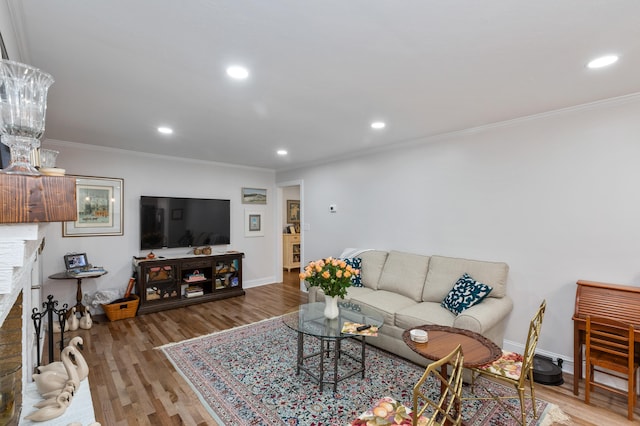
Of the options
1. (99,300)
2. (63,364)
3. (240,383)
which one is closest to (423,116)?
(240,383)

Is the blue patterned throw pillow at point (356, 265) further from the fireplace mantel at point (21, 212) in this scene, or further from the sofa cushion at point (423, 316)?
the fireplace mantel at point (21, 212)

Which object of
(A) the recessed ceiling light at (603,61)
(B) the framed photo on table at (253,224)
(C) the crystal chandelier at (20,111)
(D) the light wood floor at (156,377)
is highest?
(A) the recessed ceiling light at (603,61)

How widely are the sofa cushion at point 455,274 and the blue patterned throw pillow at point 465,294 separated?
12 centimetres

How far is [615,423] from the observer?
2180 mm

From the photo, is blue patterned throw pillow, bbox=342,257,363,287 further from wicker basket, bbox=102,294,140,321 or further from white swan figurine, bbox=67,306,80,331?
white swan figurine, bbox=67,306,80,331

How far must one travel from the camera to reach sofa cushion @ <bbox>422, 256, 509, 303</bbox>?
320cm

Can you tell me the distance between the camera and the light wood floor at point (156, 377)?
7.37ft

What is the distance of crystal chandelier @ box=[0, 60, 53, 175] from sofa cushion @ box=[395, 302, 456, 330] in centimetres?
301

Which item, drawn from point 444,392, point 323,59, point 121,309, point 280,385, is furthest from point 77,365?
point 121,309

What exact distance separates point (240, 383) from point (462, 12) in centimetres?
311

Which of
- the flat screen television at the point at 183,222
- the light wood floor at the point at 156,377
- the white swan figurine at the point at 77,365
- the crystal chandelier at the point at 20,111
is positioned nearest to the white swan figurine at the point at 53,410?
the white swan figurine at the point at 77,365

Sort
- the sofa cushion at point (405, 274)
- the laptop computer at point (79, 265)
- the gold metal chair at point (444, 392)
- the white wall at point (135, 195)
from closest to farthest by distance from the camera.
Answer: the gold metal chair at point (444, 392) < the sofa cushion at point (405, 274) < the laptop computer at point (79, 265) < the white wall at point (135, 195)

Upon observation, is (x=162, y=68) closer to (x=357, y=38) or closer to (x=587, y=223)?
(x=357, y=38)

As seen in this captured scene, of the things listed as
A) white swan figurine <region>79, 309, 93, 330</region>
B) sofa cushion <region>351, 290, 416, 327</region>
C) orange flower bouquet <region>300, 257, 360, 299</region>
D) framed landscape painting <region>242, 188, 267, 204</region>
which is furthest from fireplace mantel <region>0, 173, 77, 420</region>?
framed landscape painting <region>242, 188, 267, 204</region>
